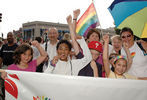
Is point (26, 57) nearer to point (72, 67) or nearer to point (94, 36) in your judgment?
point (72, 67)

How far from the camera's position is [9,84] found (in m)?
2.45

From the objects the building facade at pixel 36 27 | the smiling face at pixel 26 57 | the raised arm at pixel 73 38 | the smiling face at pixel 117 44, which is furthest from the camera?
the building facade at pixel 36 27

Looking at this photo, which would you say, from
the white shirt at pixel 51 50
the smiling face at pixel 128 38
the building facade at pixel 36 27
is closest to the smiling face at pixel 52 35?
the white shirt at pixel 51 50

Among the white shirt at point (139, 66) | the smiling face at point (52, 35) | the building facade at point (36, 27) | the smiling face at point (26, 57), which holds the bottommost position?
the white shirt at point (139, 66)

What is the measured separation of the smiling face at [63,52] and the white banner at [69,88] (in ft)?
2.29

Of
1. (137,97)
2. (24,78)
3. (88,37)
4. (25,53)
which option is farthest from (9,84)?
(88,37)

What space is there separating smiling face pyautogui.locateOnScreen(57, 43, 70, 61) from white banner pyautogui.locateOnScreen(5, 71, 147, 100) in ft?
2.29

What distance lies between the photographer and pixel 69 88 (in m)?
2.15

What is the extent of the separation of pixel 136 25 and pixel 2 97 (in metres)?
2.88

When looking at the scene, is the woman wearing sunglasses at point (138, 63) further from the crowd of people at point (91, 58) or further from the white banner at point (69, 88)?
the white banner at point (69, 88)

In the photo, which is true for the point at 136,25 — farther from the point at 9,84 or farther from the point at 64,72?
the point at 9,84

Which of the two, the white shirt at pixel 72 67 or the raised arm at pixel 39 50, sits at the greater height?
the raised arm at pixel 39 50

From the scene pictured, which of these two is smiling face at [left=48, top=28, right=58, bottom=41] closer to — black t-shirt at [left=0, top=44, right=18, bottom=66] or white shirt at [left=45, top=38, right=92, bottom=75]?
black t-shirt at [left=0, top=44, right=18, bottom=66]

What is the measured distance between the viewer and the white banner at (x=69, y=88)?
6.67ft
